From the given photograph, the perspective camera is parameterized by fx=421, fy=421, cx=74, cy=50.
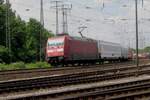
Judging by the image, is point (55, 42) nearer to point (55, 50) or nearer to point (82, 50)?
point (55, 50)

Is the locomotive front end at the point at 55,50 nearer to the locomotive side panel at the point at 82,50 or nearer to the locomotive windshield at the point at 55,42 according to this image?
the locomotive windshield at the point at 55,42

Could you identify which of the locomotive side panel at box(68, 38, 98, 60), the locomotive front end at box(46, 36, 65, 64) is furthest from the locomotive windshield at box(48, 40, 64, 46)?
the locomotive side panel at box(68, 38, 98, 60)

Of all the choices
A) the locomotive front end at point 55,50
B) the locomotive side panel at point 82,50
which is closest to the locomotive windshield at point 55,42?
the locomotive front end at point 55,50

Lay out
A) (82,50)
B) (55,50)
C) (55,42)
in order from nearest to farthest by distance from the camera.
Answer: (55,50) < (55,42) < (82,50)

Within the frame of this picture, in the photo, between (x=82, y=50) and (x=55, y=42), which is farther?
(x=82, y=50)

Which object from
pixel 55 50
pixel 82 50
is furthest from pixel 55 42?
pixel 82 50

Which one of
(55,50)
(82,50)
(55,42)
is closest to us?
(55,50)

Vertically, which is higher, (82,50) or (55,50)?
(55,50)

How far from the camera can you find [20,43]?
82.5 m

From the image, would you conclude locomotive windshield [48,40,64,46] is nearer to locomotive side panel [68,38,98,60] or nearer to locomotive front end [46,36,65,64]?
locomotive front end [46,36,65,64]

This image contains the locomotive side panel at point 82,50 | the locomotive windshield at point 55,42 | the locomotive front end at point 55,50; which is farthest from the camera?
the locomotive side panel at point 82,50

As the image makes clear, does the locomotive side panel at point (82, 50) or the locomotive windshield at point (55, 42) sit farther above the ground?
the locomotive windshield at point (55, 42)

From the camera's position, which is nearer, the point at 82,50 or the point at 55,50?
the point at 55,50

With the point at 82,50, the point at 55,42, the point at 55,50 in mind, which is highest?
the point at 55,42
